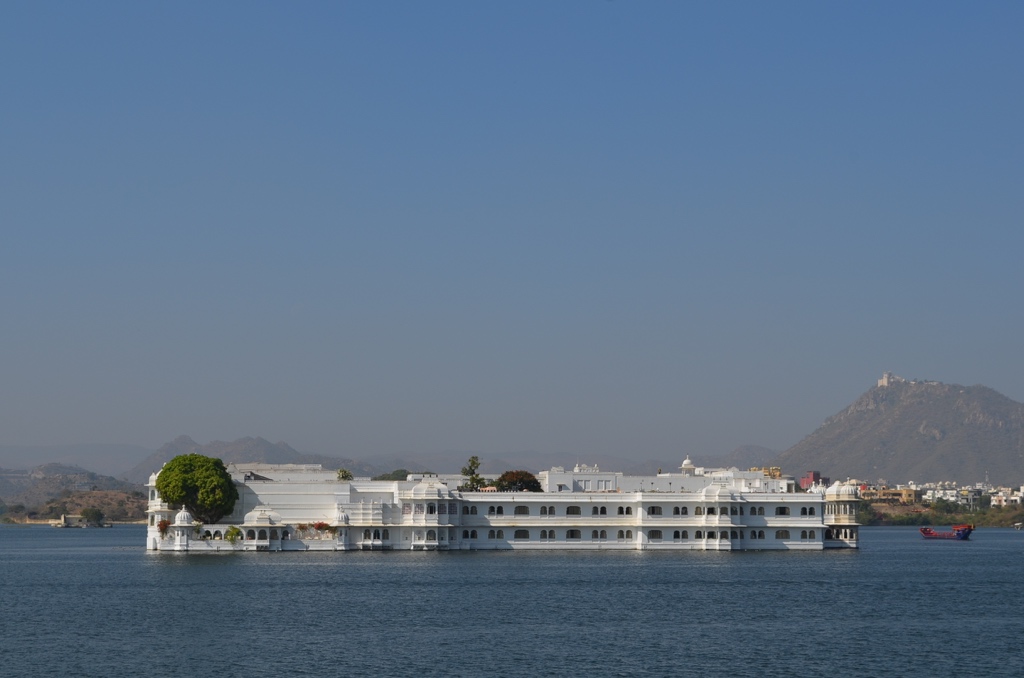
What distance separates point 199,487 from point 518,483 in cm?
2780

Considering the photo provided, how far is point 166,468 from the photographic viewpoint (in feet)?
313

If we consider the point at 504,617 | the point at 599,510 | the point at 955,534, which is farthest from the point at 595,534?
the point at 955,534

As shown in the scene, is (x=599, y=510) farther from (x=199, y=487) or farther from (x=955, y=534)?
(x=955, y=534)

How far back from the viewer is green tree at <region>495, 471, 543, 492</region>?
110 meters

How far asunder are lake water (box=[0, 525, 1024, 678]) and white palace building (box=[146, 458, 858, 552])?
15.4 ft

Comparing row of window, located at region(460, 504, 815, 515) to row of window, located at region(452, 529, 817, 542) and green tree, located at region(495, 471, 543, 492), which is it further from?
green tree, located at region(495, 471, 543, 492)

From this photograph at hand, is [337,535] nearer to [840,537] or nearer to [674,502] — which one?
[674,502]

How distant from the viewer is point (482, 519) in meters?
97.0

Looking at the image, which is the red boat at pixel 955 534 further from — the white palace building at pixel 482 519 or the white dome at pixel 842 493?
the white palace building at pixel 482 519

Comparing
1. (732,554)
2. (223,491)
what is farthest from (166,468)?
(732,554)

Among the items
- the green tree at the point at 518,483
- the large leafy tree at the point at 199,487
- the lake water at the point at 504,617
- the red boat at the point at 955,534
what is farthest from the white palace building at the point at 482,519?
the red boat at the point at 955,534

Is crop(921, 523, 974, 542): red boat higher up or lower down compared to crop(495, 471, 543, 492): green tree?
lower down

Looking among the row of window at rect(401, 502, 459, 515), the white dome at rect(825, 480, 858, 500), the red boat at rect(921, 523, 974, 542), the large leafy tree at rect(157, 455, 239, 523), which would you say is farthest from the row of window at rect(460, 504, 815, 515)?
the red boat at rect(921, 523, 974, 542)

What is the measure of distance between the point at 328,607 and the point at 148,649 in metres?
12.3
